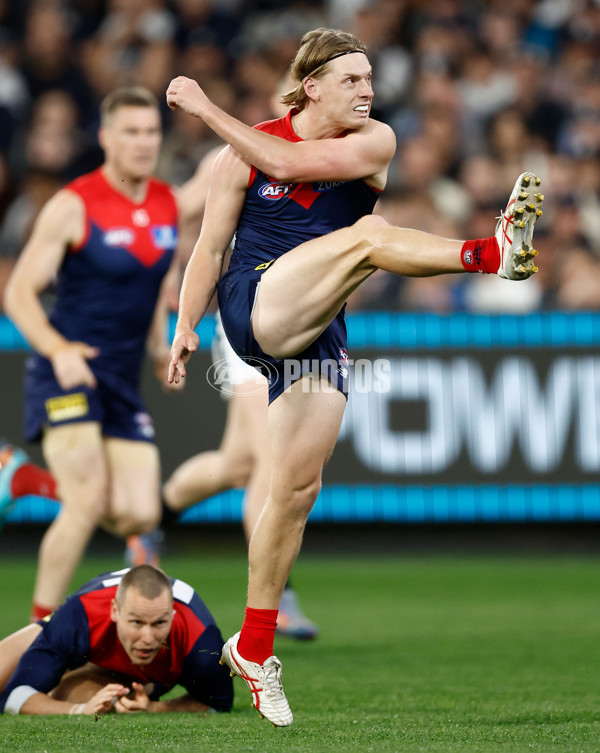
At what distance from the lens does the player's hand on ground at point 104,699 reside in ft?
16.3

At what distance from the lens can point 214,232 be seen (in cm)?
502

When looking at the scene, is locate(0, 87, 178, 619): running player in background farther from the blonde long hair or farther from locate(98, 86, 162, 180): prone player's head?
the blonde long hair

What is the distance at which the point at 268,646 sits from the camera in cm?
488

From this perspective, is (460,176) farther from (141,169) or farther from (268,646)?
(268,646)

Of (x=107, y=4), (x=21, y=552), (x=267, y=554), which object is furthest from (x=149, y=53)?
(x=267, y=554)

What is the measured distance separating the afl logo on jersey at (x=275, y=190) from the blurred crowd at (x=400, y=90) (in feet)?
20.5

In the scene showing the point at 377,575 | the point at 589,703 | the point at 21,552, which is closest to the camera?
the point at 589,703

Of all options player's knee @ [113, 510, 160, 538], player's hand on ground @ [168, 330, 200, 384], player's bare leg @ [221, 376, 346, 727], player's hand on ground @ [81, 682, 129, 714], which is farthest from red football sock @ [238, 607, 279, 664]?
player's knee @ [113, 510, 160, 538]

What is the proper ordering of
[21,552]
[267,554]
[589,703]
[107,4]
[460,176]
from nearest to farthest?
[267,554] < [589,703] < [21,552] < [460,176] < [107,4]

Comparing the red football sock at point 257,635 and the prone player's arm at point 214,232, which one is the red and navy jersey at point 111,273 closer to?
the prone player's arm at point 214,232

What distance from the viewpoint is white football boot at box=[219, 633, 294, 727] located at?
15.5ft

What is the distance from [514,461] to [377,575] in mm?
1417

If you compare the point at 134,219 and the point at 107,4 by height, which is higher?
the point at 107,4

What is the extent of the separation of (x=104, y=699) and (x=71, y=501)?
2.08 meters
